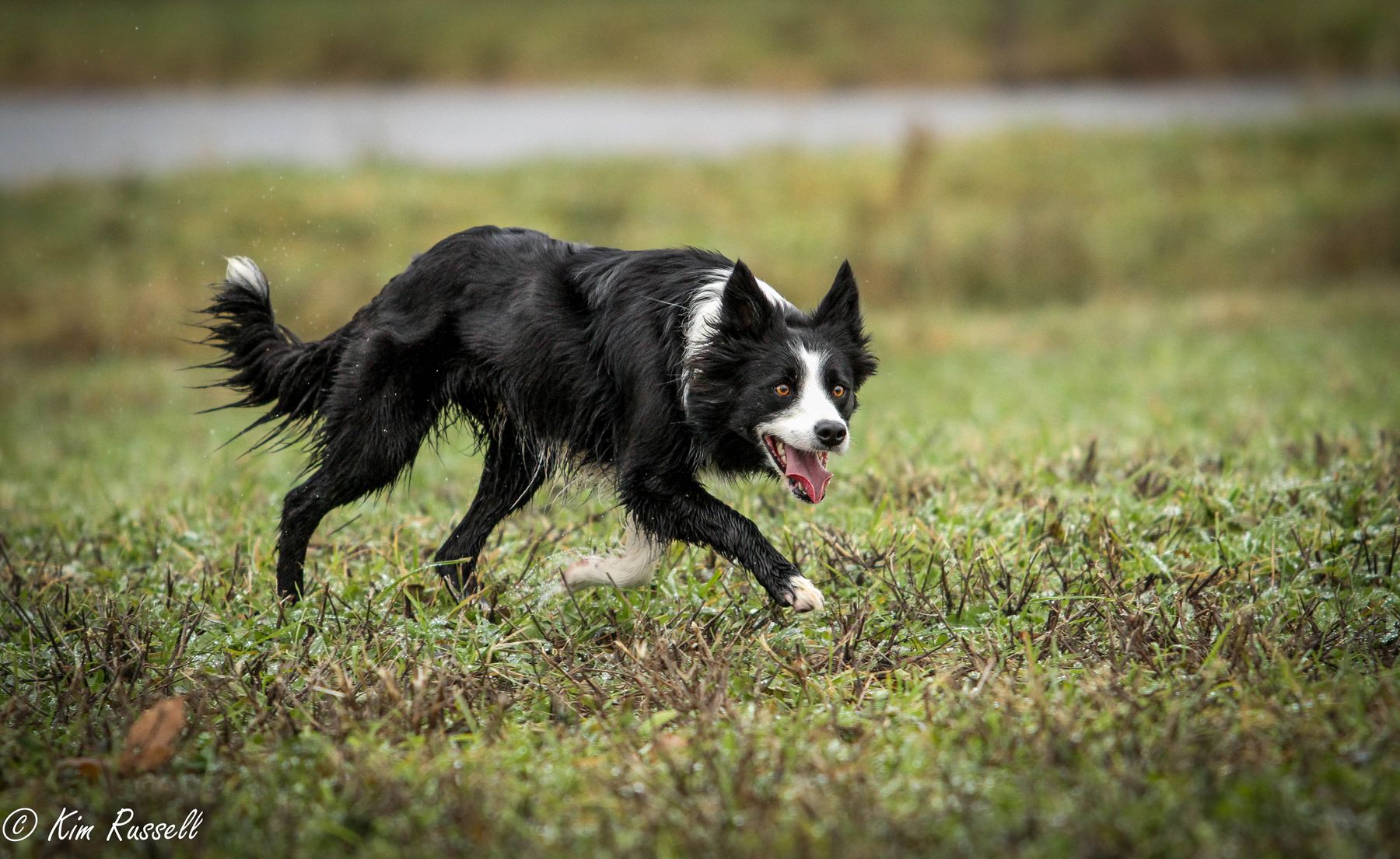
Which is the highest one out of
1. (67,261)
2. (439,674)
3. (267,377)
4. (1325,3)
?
(1325,3)

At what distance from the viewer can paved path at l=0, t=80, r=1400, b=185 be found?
16.3 m

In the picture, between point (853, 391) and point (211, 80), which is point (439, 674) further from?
point (211, 80)

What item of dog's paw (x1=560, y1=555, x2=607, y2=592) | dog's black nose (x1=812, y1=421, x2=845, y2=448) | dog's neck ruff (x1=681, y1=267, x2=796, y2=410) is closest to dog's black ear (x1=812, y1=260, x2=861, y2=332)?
dog's neck ruff (x1=681, y1=267, x2=796, y2=410)

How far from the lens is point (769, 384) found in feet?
13.3

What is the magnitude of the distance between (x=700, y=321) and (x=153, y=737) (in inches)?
76.8

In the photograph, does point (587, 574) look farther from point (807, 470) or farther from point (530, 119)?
point (530, 119)

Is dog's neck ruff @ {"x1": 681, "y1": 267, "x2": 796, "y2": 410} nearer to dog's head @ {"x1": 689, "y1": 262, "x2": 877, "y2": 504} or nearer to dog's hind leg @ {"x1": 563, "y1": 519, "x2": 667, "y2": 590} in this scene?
dog's head @ {"x1": 689, "y1": 262, "x2": 877, "y2": 504}

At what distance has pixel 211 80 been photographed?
2142 centimetres

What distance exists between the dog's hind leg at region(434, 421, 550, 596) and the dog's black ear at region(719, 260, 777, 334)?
3.37 feet

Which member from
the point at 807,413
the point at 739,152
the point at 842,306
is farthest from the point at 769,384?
the point at 739,152

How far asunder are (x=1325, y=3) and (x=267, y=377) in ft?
70.6

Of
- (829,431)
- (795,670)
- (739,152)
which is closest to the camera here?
(795,670)

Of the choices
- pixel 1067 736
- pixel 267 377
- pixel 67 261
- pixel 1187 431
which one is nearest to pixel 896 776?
pixel 1067 736

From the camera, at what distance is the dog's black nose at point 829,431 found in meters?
3.91
